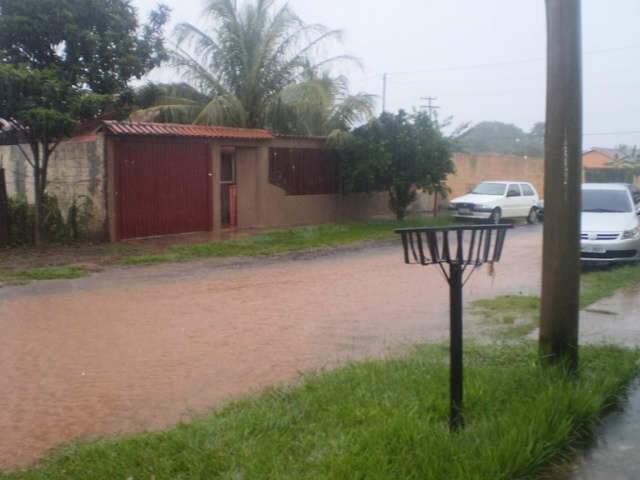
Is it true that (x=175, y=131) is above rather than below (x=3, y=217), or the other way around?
above

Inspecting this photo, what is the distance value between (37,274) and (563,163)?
9.44m

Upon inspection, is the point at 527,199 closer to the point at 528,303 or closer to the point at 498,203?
the point at 498,203

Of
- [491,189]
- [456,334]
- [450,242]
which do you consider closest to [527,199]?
[491,189]

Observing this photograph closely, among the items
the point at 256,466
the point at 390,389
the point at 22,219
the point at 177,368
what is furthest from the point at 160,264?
the point at 256,466

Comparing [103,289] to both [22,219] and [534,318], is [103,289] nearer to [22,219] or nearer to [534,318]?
[22,219]

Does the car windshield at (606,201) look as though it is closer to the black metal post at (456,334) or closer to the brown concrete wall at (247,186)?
the brown concrete wall at (247,186)

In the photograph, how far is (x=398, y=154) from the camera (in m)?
21.5

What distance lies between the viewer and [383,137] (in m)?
21.5

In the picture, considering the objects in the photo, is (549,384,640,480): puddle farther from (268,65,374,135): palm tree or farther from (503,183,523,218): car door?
(503,183,523,218): car door

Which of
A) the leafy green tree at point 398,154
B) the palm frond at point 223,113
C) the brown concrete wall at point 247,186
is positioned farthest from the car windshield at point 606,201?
the palm frond at point 223,113

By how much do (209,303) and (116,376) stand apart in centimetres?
357

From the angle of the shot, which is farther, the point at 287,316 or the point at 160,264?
the point at 160,264

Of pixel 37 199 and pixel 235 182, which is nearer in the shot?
pixel 37 199

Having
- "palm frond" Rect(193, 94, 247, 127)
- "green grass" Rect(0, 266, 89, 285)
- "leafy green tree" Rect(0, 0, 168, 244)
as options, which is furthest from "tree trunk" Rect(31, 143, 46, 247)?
"palm frond" Rect(193, 94, 247, 127)
